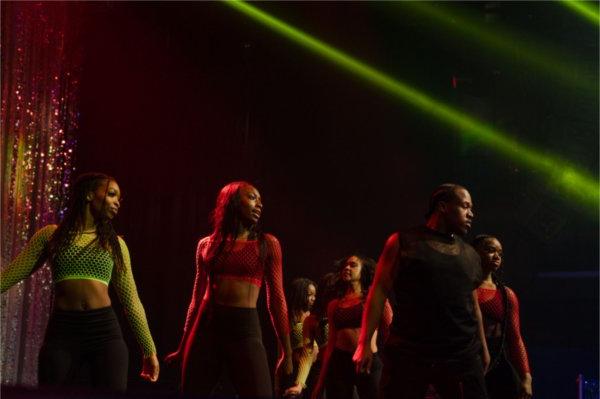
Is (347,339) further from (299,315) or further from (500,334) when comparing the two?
(299,315)

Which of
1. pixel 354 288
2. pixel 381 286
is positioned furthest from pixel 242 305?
pixel 354 288

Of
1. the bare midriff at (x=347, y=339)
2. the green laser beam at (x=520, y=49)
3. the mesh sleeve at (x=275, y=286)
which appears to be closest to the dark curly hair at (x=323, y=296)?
the bare midriff at (x=347, y=339)

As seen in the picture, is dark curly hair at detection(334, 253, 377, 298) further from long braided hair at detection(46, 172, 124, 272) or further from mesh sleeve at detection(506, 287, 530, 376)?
long braided hair at detection(46, 172, 124, 272)

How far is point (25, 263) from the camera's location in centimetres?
520

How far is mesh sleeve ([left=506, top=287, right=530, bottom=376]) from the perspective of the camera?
6.52m

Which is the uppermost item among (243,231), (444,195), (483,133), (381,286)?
(483,133)

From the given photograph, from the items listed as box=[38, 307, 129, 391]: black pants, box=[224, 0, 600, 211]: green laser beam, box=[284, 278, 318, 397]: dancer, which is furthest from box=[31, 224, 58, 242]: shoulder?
box=[224, 0, 600, 211]: green laser beam

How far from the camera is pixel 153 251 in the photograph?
1077 cm

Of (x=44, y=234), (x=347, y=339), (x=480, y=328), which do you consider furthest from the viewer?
(x=347, y=339)

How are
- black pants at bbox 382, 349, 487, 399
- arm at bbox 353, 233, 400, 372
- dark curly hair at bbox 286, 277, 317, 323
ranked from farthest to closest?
dark curly hair at bbox 286, 277, 317, 323 → arm at bbox 353, 233, 400, 372 → black pants at bbox 382, 349, 487, 399

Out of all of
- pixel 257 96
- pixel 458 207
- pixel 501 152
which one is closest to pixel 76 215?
pixel 458 207

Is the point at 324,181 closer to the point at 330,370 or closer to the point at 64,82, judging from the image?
the point at 64,82

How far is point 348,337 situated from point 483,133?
18.9 ft

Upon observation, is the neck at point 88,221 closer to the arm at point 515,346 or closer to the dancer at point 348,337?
the dancer at point 348,337
